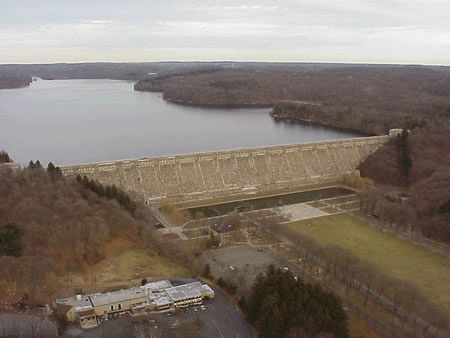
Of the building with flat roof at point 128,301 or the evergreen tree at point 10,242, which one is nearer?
the building with flat roof at point 128,301

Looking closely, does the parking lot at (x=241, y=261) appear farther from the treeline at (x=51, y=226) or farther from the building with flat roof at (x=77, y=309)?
the building with flat roof at (x=77, y=309)

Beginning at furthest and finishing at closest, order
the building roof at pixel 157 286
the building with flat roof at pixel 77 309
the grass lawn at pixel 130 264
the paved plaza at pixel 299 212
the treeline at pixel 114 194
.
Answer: the paved plaza at pixel 299 212, the treeline at pixel 114 194, the grass lawn at pixel 130 264, the building roof at pixel 157 286, the building with flat roof at pixel 77 309

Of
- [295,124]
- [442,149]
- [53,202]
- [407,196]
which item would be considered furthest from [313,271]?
[295,124]

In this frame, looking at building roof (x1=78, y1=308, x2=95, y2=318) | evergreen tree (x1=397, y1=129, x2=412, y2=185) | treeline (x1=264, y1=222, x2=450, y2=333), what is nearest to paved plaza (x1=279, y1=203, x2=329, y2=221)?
treeline (x1=264, y1=222, x2=450, y2=333)

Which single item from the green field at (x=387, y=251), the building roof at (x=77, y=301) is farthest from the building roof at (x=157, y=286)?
the green field at (x=387, y=251)

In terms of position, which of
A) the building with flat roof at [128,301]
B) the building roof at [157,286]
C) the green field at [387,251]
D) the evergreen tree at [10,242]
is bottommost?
the green field at [387,251]

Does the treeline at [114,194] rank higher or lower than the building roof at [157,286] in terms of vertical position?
higher

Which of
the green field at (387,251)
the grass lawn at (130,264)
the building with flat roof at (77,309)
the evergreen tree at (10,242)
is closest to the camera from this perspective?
the building with flat roof at (77,309)
